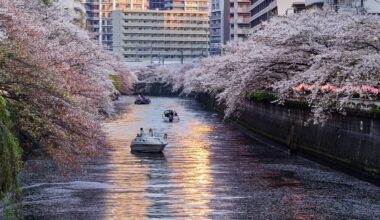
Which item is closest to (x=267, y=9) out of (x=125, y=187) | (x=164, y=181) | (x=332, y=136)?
(x=332, y=136)

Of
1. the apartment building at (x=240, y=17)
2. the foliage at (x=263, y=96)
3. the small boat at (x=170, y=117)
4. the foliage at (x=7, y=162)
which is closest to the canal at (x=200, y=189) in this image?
the foliage at (x=7, y=162)

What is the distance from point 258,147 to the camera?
54.0 meters

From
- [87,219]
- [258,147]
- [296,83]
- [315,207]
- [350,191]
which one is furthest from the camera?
[258,147]

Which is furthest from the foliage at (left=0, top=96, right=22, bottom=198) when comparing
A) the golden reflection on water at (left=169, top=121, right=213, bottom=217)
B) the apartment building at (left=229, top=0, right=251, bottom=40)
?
the apartment building at (left=229, top=0, right=251, bottom=40)

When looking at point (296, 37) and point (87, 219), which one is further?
point (296, 37)

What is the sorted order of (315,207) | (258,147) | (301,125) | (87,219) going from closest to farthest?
1. (87,219)
2. (315,207)
3. (301,125)
4. (258,147)

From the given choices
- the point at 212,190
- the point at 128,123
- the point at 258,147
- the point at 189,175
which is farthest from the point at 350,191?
the point at 128,123

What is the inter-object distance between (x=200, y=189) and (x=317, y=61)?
38.4ft

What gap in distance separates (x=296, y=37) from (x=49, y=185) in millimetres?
19521

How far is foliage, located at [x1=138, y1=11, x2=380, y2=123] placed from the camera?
36281 mm

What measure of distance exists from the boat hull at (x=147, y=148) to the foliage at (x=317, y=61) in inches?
316

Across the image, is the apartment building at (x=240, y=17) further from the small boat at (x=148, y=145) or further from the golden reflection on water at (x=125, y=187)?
the small boat at (x=148, y=145)

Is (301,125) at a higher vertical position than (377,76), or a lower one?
lower

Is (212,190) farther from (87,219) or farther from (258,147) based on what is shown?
(258,147)
